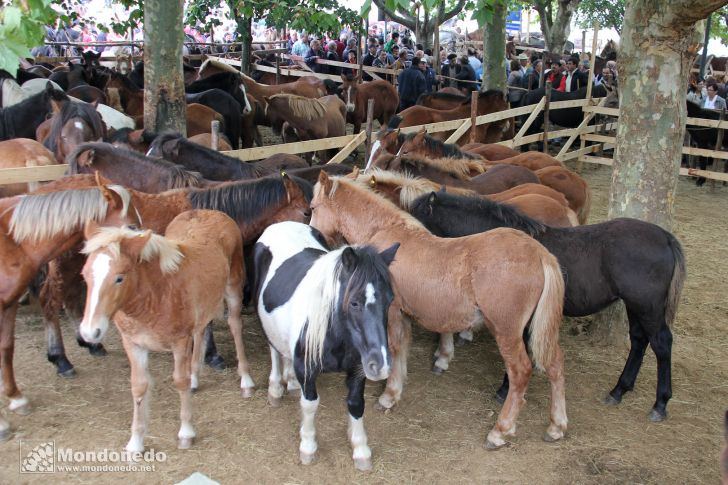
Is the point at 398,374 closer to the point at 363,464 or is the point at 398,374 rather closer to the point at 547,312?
the point at 363,464

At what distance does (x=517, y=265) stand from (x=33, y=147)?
5222mm

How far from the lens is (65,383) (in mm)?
4809

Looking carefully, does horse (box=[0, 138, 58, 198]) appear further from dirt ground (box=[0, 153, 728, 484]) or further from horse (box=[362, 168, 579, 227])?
horse (box=[362, 168, 579, 227])

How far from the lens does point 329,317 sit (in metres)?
3.67

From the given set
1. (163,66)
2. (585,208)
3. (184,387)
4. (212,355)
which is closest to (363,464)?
(184,387)

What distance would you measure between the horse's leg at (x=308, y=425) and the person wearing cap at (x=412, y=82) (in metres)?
13.0

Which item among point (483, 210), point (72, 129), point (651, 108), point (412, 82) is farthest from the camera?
point (412, 82)

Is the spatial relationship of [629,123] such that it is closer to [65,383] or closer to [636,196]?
[636,196]

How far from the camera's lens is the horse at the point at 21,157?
611cm

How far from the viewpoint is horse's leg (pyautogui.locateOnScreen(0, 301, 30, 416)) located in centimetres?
426

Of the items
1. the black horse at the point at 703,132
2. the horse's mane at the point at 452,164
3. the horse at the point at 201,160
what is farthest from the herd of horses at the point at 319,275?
the black horse at the point at 703,132

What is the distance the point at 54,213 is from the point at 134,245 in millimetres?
1035

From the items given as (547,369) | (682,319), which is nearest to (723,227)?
(682,319)

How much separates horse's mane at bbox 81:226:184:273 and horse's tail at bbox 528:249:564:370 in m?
2.35
